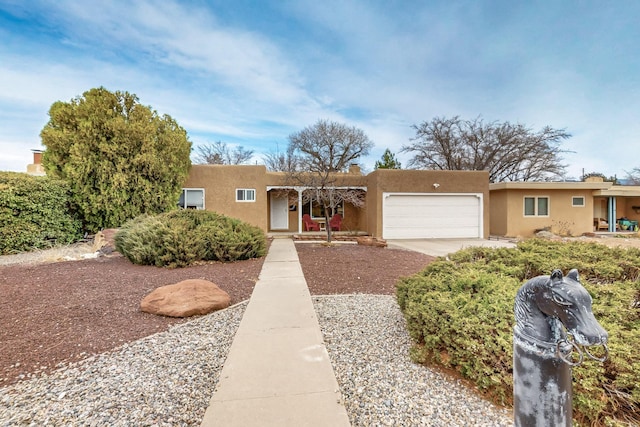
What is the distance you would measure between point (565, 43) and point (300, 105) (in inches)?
491

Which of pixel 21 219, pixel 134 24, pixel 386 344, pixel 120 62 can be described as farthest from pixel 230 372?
pixel 120 62

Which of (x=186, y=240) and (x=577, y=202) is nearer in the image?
(x=186, y=240)

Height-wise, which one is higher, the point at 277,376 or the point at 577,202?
the point at 577,202

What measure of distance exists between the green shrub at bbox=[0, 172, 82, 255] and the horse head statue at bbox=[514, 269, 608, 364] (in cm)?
1217

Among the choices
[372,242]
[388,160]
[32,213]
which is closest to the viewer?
[32,213]

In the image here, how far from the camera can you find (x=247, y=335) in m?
2.94

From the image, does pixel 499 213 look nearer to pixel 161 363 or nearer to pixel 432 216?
pixel 432 216

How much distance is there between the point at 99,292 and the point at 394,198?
11.3m

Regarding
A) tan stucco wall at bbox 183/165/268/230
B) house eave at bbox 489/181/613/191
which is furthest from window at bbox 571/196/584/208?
tan stucco wall at bbox 183/165/268/230

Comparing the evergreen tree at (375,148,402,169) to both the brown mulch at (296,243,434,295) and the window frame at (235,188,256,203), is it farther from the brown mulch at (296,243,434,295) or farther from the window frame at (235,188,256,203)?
the brown mulch at (296,243,434,295)

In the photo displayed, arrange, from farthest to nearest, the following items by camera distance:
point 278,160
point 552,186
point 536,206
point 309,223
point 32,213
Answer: point 278,160 → point 536,206 → point 552,186 → point 309,223 → point 32,213

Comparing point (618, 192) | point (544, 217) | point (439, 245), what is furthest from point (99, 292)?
point (618, 192)

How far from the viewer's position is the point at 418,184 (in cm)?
1309

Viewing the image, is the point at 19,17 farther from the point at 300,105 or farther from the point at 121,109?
the point at 300,105
